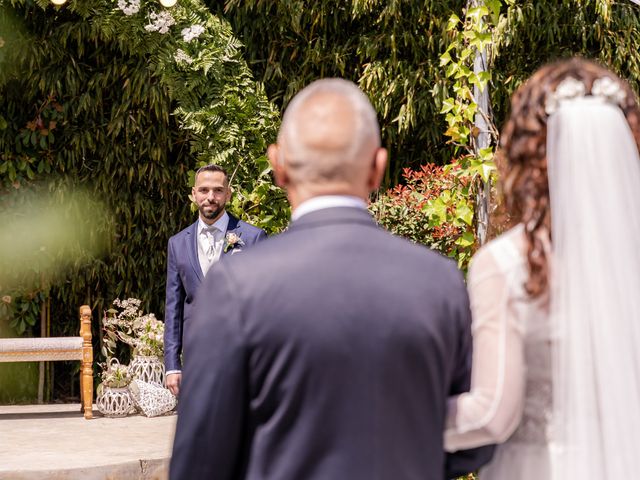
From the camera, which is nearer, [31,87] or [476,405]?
[476,405]

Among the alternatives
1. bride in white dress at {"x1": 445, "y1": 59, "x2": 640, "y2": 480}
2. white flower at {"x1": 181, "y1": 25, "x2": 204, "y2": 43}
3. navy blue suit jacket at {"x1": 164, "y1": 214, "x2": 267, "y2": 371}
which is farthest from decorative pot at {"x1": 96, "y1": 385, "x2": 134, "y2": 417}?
bride in white dress at {"x1": 445, "y1": 59, "x2": 640, "y2": 480}

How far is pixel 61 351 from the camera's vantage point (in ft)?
32.0

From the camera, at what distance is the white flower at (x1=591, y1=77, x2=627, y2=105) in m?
2.30

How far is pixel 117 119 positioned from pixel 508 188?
9.74 metres

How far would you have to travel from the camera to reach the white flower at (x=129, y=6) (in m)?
10.5

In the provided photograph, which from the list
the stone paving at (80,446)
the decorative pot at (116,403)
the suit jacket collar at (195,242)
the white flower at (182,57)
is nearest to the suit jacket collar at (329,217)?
the suit jacket collar at (195,242)

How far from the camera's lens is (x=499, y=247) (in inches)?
87.4

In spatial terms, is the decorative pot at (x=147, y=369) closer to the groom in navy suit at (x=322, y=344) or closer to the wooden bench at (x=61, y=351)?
the wooden bench at (x=61, y=351)

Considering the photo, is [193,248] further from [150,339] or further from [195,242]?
[150,339]

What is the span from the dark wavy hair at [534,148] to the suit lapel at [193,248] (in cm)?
369

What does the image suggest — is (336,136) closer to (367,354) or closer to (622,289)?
(367,354)

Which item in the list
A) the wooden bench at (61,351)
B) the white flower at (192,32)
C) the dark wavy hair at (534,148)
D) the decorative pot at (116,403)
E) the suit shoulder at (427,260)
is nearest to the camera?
the suit shoulder at (427,260)

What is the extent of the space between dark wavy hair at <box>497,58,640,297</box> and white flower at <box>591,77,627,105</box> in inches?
0.5

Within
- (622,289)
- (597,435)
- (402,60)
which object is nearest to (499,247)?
(622,289)
